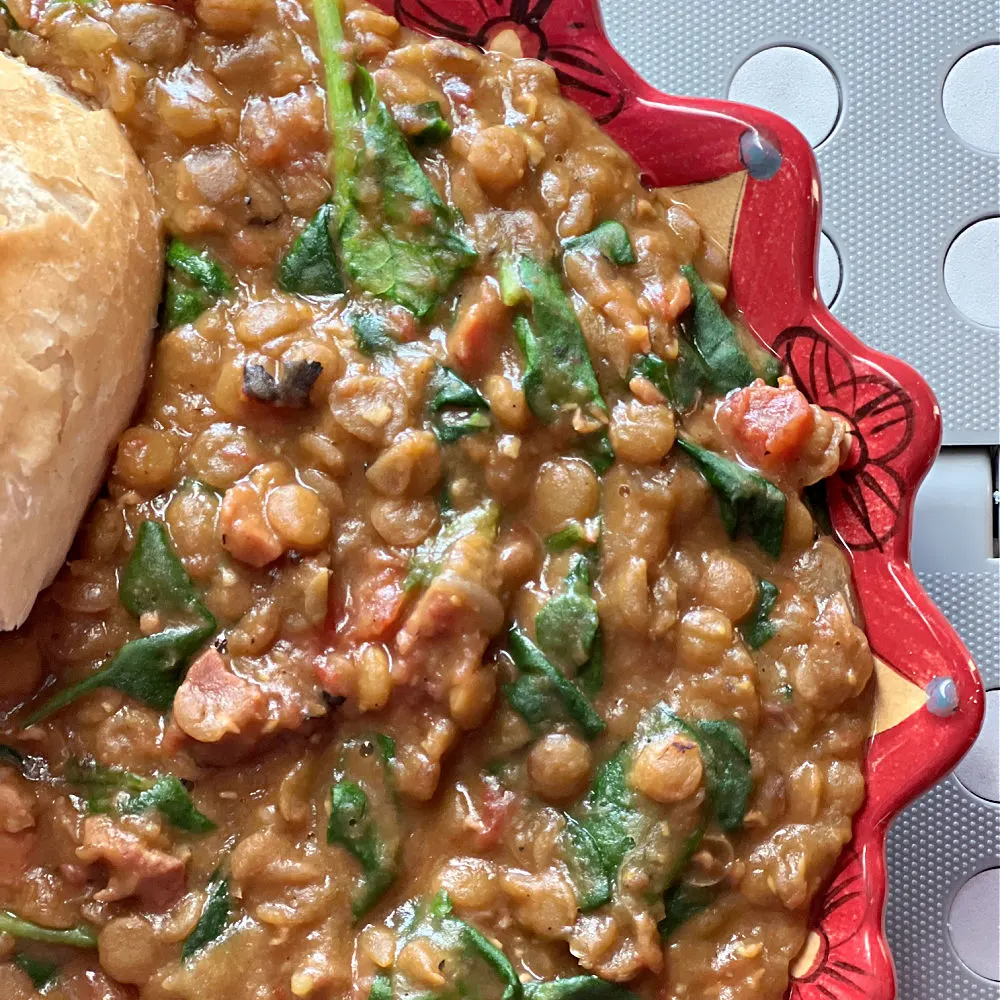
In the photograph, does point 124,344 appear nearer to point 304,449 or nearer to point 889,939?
point 304,449

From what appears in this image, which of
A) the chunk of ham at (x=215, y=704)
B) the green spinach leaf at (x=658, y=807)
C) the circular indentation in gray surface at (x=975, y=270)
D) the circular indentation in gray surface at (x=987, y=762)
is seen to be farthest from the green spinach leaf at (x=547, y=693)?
the circular indentation in gray surface at (x=975, y=270)

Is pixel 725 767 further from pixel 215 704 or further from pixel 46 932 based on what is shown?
pixel 46 932

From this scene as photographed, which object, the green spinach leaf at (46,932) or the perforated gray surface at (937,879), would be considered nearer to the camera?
the green spinach leaf at (46,932)

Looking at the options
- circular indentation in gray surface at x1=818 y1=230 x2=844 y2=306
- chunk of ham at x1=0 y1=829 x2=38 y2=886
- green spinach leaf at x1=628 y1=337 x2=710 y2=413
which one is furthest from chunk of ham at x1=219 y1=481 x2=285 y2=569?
circular indentation in gray surface at x1=818 y1=230 x2=844 y2=306

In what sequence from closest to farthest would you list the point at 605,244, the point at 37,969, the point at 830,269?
the point at 37,969, the point at 605,244, the point at 830,269

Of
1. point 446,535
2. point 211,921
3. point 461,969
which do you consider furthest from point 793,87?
point 211,921

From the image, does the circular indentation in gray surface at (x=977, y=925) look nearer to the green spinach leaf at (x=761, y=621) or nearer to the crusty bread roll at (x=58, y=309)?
the green spinach leaf at (x=761, y=621)

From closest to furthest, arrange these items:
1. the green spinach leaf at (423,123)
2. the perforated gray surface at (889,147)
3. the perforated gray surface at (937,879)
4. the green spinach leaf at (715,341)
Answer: the green spinach leaf at (423,123)
the green spinach leaf at (715,341)
the perforated gray surface at (937,879)
the perforated gray surface at (889,147)
